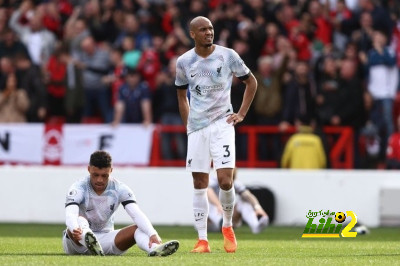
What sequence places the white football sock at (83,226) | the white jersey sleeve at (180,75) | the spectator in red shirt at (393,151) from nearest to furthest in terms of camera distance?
the white football sock at (83,226)
the white jersey sleeve at (180,75)
the spectator in red shirt at (393,151)

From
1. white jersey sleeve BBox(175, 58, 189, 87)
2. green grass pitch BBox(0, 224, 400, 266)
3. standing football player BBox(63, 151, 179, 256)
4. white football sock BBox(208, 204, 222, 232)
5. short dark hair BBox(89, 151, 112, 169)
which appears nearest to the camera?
green grass pitch BBox(0, 224, 400, 266)

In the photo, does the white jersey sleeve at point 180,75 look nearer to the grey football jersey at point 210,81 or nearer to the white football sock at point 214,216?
the grey football jersey at point 210,81

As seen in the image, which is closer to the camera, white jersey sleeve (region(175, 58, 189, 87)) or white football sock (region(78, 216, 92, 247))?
white football sock (region(78, 216, 92, 247))

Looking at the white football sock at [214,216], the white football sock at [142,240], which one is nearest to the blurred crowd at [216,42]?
the white football sock at [214,216]

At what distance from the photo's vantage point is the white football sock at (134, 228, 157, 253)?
11633mm

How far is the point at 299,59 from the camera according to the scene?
22.6m

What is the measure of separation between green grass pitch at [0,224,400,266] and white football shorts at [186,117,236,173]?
959 millimetres

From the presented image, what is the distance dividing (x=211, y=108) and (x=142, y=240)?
1855 millimetres

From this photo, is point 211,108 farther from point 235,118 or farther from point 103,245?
point 103,245

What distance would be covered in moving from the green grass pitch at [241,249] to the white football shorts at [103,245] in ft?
0.41

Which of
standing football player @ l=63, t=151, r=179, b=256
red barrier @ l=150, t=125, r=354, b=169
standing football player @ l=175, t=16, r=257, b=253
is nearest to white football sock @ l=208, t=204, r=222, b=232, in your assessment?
red barrier @ l=150, t=125, r=354, b=169

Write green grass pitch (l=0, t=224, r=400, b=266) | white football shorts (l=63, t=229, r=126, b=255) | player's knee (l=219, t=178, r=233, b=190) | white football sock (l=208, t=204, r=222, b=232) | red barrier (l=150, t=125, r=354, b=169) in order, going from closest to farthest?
green grass pitch (l=0, t=224, r=400, b=266) → white football shorts (l=63, t=229, r=126, b=255) → player's knee (l=219, t=178, r=233, b=190) → white football sock (l=208, t=204, r=222, b=232) → red barrier (l=150, t=125, r=354, b=169)

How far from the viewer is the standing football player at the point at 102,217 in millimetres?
11594

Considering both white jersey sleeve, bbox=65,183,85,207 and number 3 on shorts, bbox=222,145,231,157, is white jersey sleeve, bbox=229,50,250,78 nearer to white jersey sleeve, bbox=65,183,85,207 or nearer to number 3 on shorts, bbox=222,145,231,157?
number 3 on shorts, bbox=222,145,231,157
